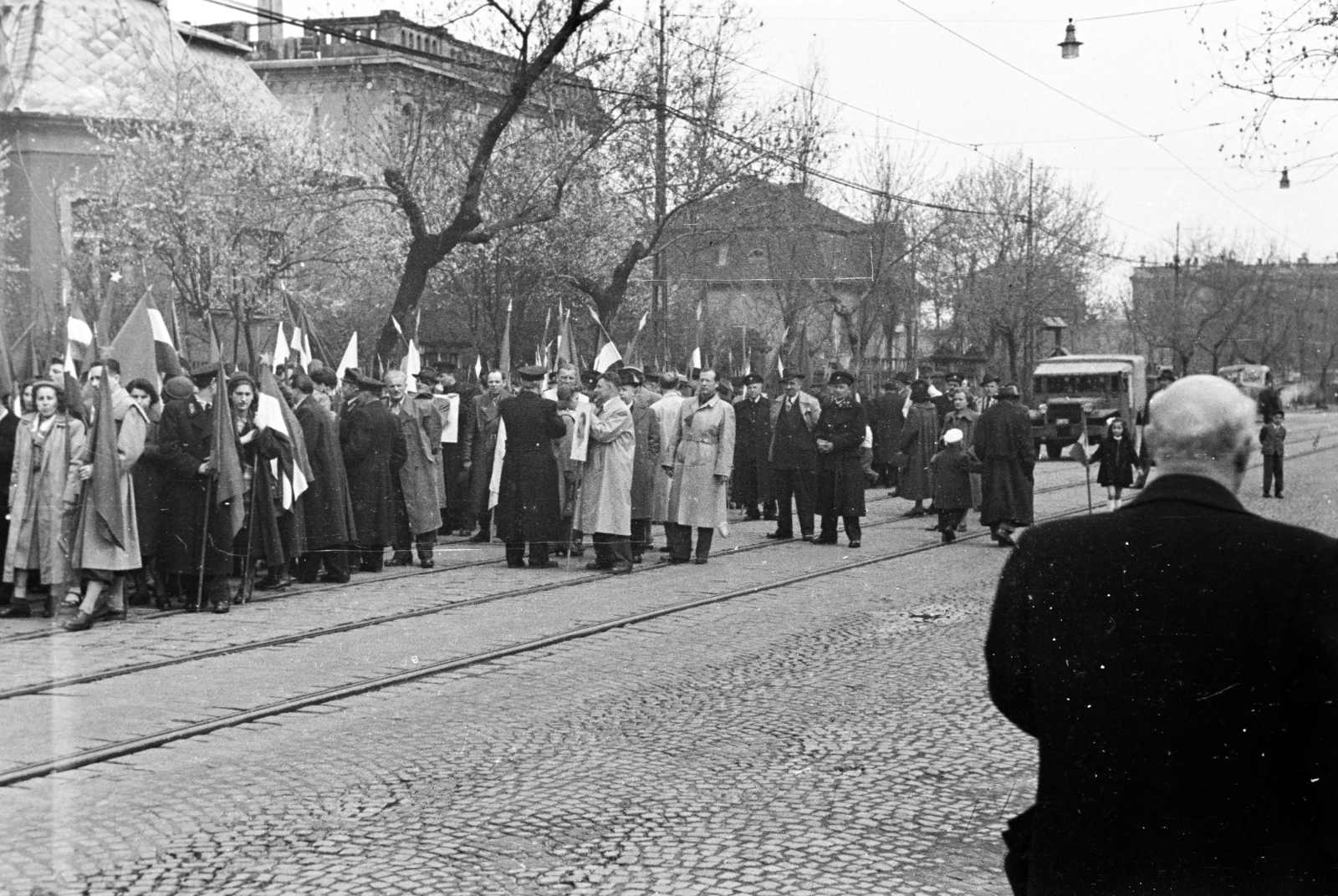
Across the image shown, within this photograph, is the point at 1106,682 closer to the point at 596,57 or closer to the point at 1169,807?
the point at 1169,807

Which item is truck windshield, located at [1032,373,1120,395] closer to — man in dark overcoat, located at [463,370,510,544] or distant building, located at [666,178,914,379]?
distant building, located at [666,178,914,379]

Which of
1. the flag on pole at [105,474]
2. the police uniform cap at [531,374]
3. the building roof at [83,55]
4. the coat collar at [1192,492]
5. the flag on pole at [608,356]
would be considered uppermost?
the building roof at [83,55]

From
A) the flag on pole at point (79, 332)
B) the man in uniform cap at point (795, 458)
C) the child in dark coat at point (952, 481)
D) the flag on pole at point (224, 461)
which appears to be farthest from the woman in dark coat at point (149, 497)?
the child in dark coat at point (952, 481)

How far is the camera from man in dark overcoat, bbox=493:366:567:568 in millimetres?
14648

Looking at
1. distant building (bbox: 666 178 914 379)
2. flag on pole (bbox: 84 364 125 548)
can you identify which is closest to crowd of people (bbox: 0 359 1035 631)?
flag on pole (bbox: 84 364 125 548)

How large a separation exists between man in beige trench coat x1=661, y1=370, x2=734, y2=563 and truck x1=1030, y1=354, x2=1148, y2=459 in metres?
24.8

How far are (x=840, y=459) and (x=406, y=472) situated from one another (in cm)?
476

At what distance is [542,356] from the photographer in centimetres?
2341

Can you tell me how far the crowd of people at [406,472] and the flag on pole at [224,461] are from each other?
0.02 metres

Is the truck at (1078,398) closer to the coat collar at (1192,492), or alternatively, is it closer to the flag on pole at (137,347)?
the flag on pole at (137,347)

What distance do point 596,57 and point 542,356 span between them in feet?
15.0

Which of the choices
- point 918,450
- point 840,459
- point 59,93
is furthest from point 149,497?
point 59,93

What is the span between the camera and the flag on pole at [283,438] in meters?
12.5

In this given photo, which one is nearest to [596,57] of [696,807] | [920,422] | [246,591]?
[920,422]
